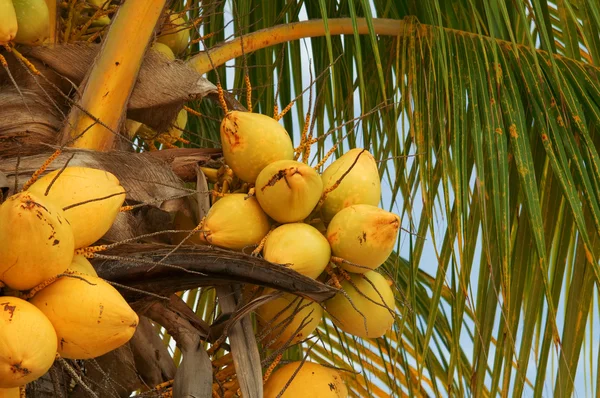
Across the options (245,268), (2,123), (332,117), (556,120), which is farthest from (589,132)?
(2,123)

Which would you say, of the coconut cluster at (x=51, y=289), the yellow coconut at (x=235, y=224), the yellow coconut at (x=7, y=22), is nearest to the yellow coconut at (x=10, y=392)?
the coconut cluster at (x=51, y=289)

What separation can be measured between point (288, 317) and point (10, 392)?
409 mm

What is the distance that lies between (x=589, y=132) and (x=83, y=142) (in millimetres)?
1043

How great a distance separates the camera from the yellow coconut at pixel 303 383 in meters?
1.31

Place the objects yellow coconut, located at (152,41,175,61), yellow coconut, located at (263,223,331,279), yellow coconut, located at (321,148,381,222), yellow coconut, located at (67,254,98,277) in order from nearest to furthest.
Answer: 1. yellow coconut, located at (67,254,98,277)
2. yellow coconut, located at (263,223,331,279)
3. yellow coconut, located at (321,148,381,222)
4. yellow coconut, located at (152,41,175,61)

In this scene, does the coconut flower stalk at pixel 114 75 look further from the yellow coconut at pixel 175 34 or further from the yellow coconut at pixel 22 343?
the yellow coconut at pixel 22 343

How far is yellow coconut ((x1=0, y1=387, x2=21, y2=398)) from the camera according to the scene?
3.36 ft

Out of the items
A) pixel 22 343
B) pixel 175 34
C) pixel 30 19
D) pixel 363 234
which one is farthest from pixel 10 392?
pixel 175 34

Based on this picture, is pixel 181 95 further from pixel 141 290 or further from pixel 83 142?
pixel 141 290

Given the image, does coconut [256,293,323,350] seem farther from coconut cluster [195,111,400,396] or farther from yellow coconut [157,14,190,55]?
yellow coconut [157,14,190,55]

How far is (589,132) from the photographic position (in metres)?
1.90

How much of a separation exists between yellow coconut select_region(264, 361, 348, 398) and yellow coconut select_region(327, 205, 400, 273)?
0.17 m

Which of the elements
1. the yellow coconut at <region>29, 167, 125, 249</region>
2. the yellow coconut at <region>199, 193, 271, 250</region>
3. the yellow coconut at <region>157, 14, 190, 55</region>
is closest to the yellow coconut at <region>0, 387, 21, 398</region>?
the yellow coconut at <region>29, 167, 125, 249</region>

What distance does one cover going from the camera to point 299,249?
1.23 metres
